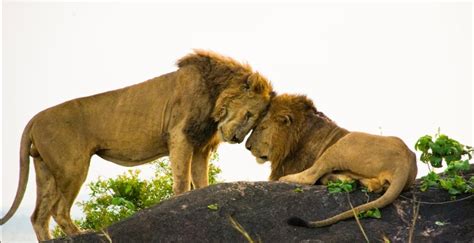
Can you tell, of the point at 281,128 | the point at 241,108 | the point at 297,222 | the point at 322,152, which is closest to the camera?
the point at 297,222

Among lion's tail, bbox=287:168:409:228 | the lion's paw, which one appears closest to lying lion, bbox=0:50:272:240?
the lion's paw

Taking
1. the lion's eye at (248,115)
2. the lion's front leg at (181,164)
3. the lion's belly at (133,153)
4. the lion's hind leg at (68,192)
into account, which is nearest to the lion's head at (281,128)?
the lion's eye at (248,115)

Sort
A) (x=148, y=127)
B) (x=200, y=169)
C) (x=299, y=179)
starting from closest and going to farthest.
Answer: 1. (x=299, y=179)
2. (x=148, y=127)
3. (x=200, y=169)

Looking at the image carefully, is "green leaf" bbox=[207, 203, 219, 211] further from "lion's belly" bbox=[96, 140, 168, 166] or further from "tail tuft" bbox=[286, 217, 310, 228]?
"lion's belly" bbox=[96, 140, 168, 166]

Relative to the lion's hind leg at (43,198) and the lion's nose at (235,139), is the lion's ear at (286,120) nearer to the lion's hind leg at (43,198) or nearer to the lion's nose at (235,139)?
the lion's nose at (235,139)

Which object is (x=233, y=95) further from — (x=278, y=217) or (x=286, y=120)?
(x=278, y=217)

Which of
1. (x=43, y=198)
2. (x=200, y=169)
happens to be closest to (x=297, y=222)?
(x=200, y=169)

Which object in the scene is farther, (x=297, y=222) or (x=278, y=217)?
(x=278, y=217)

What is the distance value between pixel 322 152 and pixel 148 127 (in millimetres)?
1726

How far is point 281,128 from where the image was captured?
8.95 m

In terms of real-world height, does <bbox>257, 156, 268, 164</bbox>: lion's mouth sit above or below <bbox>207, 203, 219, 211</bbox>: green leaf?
above

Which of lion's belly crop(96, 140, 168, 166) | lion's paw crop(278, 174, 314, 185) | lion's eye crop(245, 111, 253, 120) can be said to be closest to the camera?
lion's paw crop(278, 174, 314, 185)

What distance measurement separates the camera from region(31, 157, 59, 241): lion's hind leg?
9.01 metres

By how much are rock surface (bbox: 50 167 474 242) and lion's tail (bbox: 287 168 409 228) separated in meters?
0.04
